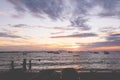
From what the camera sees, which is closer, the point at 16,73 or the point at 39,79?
the point at 39,79

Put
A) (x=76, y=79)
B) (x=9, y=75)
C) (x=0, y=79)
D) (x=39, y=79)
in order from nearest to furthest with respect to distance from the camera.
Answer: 1. (x=76, y=79)
2. (x=39, y=79)
3. (x=0, y=79)
4. (x=9, y=75)

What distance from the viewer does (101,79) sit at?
22.3m

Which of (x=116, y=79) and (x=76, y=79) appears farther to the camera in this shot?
(x=116, y=79)

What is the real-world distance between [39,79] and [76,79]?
4.65m

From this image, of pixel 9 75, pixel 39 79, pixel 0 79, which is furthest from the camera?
pixel 9 75

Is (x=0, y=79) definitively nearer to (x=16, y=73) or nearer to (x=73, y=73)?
(x=16, y=73)

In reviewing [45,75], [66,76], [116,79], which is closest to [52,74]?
[45,75]

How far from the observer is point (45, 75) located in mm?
14797

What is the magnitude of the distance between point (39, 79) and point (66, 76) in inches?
175

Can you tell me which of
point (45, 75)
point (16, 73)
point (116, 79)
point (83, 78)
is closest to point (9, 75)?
point (16, 73)

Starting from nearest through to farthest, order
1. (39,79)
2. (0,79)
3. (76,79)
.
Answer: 1. (76,79)
2. (39,79)
3. (0,79)

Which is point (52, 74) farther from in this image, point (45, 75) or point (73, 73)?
point (73, 73)

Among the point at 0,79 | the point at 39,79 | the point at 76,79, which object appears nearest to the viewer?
the point at 76,79

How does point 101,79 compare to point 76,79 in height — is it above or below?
below
